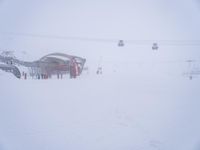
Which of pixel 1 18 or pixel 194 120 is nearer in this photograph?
pixel 1 18

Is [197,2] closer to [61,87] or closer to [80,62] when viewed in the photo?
[80,62]

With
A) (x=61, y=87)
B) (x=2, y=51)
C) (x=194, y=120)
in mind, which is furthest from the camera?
(x=194, y=120)

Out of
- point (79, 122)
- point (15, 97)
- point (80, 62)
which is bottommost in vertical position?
point (79, 122)

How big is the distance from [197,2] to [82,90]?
149 cm

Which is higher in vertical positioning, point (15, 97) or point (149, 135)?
point (15, 97)

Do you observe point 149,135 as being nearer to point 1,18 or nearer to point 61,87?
→ point 61,87

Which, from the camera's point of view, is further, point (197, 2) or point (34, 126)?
point (197, 2)

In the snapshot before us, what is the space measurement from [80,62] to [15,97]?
0.70 m

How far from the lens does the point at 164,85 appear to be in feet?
7.23

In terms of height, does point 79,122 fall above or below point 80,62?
below

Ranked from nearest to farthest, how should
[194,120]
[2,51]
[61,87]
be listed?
1. [2,51]
2. [61,87]
3. [194,120]

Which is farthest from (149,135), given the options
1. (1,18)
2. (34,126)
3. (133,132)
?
(1,18)

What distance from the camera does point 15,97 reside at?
2045 millimetres

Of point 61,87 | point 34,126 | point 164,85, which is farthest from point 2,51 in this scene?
point 164,85
